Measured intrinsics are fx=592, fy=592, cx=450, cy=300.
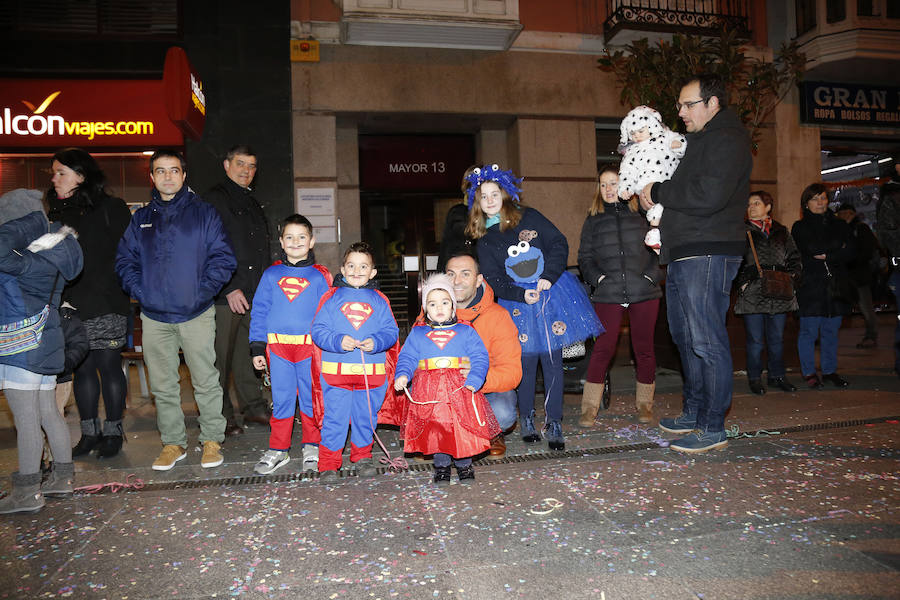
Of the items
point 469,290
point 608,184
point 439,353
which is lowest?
point 439,353

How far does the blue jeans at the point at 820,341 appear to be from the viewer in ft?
19.7

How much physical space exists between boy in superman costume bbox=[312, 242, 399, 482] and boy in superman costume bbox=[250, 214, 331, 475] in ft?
0.80

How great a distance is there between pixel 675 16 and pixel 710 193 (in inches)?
316

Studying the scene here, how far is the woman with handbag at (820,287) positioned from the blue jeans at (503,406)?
3645 mm

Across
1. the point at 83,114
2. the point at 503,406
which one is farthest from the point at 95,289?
the point at 83,114

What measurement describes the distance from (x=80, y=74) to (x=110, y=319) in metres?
6.03

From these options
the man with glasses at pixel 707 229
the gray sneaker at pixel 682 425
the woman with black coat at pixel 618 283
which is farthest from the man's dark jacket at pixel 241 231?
the gray sneaker at pixel 682 425

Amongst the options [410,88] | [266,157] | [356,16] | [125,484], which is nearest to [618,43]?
[410,88]

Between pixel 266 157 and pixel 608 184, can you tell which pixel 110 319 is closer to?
pixel 608 184

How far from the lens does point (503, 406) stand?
403 centimetres

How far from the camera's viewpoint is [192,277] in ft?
12.8

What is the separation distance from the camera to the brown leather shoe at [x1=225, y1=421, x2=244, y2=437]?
4.74 metres

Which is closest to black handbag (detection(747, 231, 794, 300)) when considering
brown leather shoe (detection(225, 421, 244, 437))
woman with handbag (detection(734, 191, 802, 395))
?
woman with handbag (detection(734, 191, 802, 395))

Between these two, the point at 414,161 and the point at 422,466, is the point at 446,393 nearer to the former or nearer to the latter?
the point at 422,466
